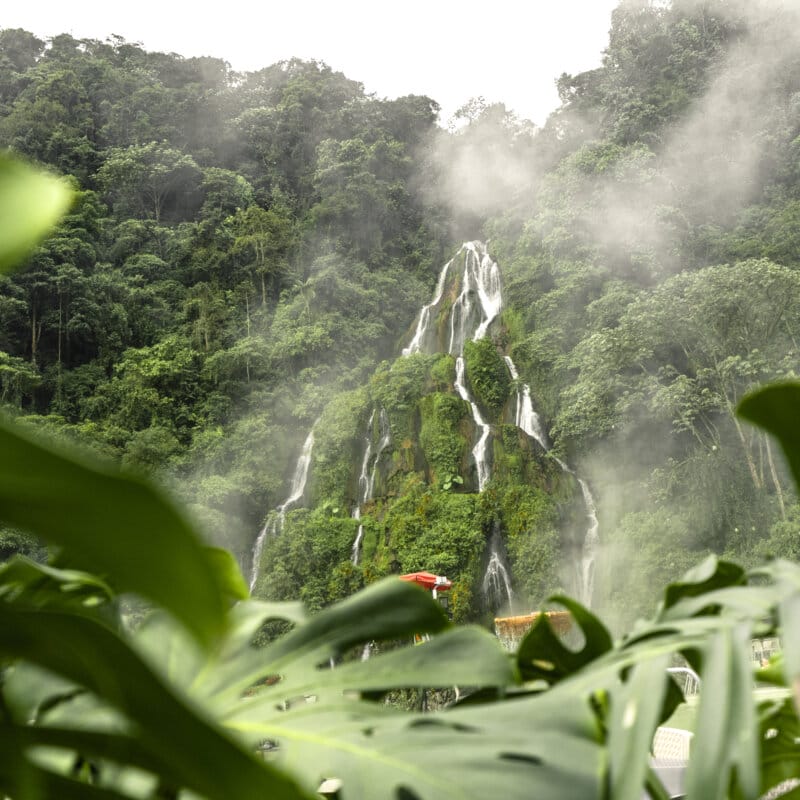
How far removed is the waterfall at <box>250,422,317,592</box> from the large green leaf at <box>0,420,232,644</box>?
9718 mm

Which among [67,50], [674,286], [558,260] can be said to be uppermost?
[67,50]

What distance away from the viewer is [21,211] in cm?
11

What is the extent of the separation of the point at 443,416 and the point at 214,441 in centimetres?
395

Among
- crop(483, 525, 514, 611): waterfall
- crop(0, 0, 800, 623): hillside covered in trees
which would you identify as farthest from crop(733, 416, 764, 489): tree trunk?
crop(483, 525, 514, 611): waterfall

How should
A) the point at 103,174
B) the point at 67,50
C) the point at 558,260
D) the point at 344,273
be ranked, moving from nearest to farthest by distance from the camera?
the point at 558,260
the point at 344,273
the point at 103,174
the point at 67,50

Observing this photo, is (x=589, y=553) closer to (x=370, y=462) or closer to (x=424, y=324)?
(x=370, y=462)

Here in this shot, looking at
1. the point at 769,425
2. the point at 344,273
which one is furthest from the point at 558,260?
the point at 769,425

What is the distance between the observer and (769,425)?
0.18m

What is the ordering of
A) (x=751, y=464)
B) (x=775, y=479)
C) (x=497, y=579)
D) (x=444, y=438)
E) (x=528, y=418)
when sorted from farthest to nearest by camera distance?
(x=528, y=418) → (x=444, y=438) → (x=497, y=579) → (x=775, y=479) → (x=751, y=464)

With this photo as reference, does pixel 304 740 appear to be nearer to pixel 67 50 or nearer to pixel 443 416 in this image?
pixel 443 416

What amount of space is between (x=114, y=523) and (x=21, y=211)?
0.05 meters

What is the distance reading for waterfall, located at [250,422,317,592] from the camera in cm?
997

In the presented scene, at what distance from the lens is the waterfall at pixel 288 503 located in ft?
32.7

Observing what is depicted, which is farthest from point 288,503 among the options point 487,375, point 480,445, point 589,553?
point 589,553
